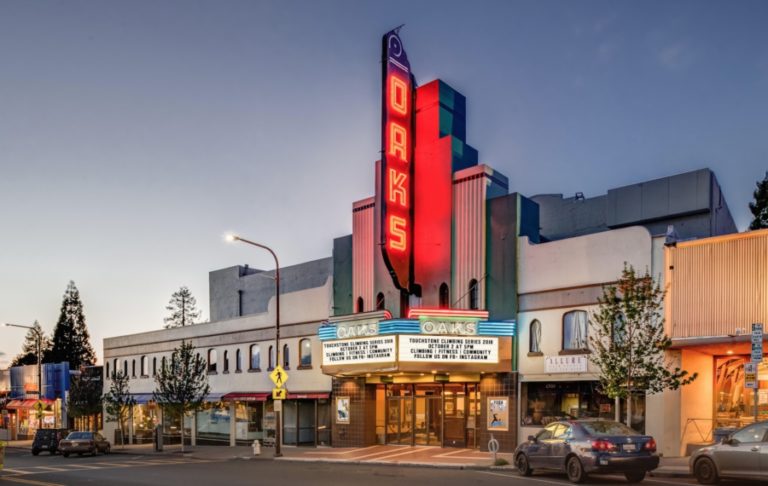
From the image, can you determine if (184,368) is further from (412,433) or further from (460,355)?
(460,355)

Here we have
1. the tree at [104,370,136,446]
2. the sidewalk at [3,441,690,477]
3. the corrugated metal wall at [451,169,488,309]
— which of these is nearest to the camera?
the sidewalk at [3,441,690,477]

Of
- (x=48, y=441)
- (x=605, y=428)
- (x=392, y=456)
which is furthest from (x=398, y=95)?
(x=48, y=441)

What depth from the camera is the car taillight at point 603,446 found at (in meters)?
17.7

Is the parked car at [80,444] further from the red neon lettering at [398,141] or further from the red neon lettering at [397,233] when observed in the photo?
the red neon lettering at [398,141]

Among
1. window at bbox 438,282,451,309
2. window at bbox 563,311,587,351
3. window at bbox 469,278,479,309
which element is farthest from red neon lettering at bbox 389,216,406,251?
window at bbox 563,311,587,351

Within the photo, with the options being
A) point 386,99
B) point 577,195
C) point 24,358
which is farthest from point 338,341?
point 24,358

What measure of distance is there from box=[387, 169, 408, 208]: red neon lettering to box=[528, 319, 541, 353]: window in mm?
7052

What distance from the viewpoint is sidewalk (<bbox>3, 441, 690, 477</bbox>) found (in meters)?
23.0

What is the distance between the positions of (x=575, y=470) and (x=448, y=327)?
10.8m

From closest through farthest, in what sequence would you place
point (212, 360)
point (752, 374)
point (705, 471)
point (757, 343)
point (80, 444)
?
point (705, 471) → point (757, 343) → point (752, 374) → point (80, 444) → point (212, 360)

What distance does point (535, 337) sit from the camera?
93.4 ft

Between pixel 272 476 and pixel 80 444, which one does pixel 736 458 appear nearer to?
pixel 272 476

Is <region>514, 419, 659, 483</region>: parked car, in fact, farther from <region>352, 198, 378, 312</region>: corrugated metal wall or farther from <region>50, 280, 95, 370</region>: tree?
<region>50, 280, 95, 370</region>: tree

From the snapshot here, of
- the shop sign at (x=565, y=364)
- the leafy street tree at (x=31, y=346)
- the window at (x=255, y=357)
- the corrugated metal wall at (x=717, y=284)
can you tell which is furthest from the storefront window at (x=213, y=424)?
the leafy street tree at (x=31, y=346)
